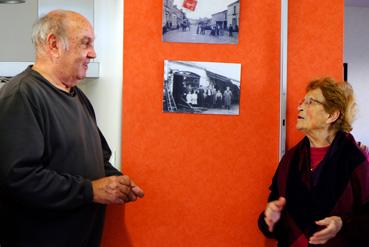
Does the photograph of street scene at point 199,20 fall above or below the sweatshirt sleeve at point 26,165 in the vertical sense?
above

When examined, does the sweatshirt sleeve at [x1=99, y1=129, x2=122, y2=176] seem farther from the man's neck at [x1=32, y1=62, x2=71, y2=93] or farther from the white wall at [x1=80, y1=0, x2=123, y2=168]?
the man's neck at [x1=32, y1=62, x2=71, y2=93]

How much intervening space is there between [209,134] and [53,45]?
75 cm

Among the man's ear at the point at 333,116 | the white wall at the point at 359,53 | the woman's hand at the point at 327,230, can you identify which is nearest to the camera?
the woman's hand at the point at 327,230

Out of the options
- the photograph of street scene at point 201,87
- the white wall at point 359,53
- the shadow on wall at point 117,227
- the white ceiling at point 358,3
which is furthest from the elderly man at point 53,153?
the white wall at point 359,53

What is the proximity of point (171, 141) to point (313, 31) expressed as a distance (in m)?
0.81

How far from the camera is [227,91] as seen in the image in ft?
6.39

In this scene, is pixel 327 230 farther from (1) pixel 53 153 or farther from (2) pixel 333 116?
(1) pixel 53 153

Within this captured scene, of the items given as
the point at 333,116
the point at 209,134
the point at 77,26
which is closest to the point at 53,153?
the point at 77,26

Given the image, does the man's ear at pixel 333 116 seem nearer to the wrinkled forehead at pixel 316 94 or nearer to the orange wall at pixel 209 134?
the wrinkled forehead at pixel 316 94

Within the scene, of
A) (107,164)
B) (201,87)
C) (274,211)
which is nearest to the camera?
(274,211)

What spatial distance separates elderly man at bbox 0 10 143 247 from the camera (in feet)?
4.58

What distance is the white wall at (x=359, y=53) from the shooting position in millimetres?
5805

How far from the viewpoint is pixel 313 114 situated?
72.8 inches

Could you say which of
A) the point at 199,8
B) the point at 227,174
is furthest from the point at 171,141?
the point at 199,8
